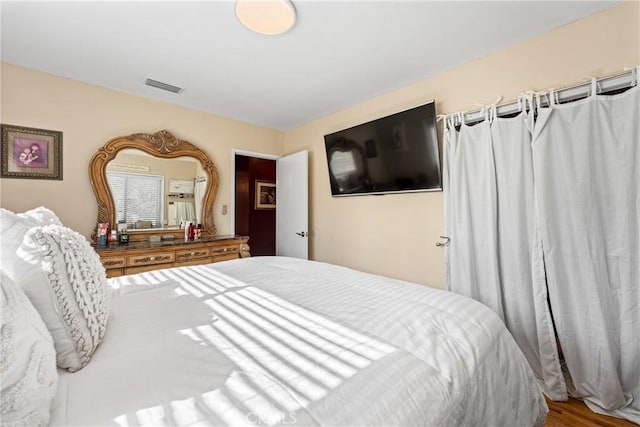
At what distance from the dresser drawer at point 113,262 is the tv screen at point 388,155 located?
2365 millimetres

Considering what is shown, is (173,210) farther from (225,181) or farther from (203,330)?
Answer: (203,330)

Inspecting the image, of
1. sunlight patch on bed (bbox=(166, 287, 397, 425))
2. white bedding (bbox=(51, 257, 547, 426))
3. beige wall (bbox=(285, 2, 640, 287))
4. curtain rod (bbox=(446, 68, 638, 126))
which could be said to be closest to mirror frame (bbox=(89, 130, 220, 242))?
beige wall (bbox=(285, 2, 640, 287))

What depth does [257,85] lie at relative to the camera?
273 centimetres

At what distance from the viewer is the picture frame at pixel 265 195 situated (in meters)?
5.15

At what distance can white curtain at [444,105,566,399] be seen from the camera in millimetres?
1881

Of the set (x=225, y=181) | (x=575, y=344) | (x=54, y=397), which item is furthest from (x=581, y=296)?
(x=225, y=181)

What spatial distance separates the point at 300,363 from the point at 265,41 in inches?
86.1

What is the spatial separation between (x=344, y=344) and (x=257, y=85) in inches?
104

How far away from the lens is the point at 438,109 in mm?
2514

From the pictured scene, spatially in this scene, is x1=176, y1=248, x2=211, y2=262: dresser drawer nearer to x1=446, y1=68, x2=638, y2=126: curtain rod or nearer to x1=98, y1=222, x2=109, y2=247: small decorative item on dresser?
x1=98, y1=222, x2=109, y2=247: small decorative item on dresser

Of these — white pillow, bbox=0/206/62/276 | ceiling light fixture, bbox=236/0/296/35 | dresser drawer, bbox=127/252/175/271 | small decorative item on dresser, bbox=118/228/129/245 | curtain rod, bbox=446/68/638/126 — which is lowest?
dresser drawer, bbox=127/252/175/271

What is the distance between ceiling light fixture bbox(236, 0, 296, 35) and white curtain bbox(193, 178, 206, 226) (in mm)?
2099

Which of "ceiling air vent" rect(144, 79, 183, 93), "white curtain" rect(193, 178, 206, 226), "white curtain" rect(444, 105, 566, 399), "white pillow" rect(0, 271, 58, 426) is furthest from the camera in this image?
"white curtain" rect(193, 178, 206, 226)

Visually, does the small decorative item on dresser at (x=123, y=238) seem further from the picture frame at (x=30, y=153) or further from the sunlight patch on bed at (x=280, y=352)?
the sunlight patch on bed at (x=280, y=352)
